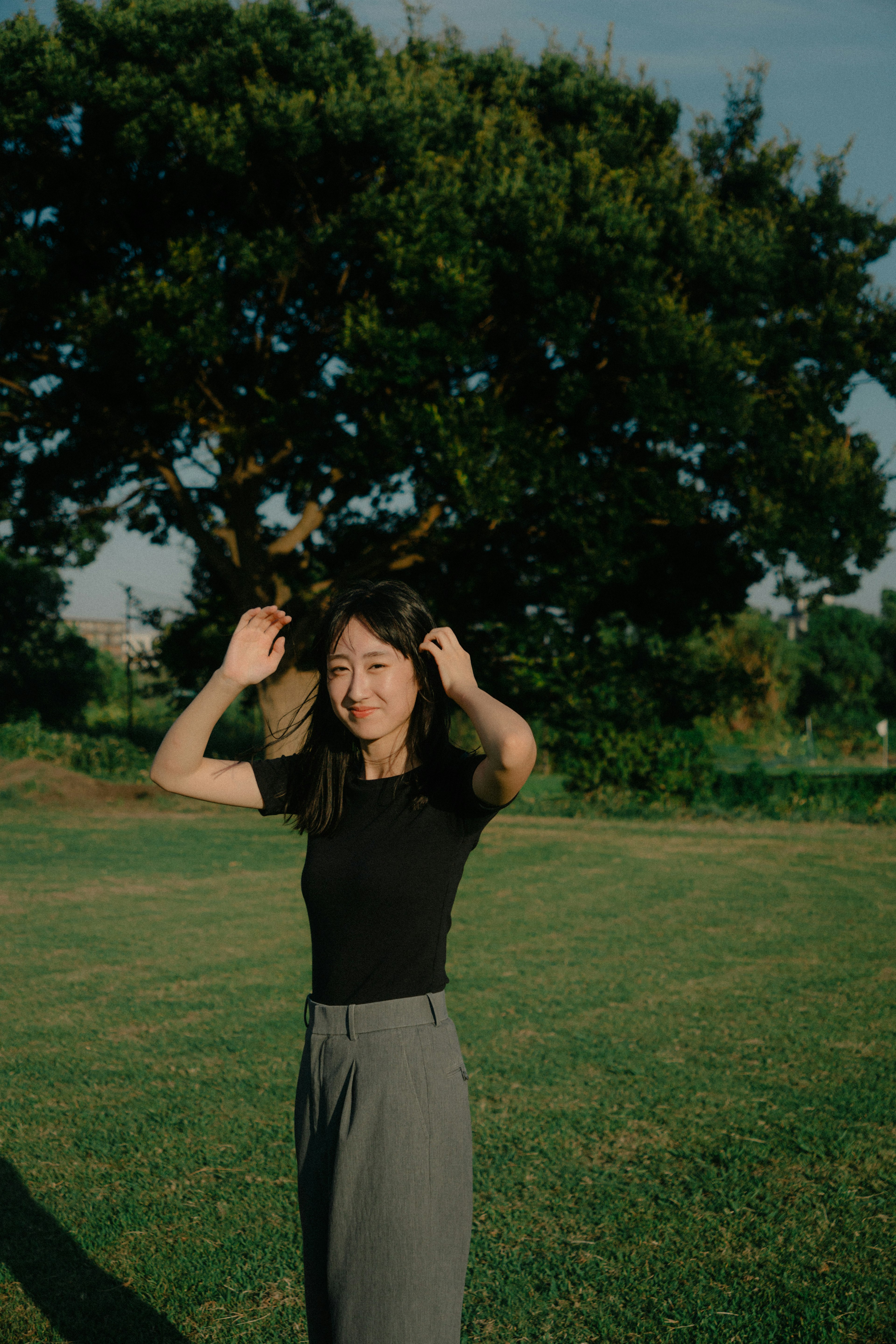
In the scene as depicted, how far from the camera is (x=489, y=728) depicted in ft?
6.95

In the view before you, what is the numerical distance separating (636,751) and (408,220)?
30.8ft

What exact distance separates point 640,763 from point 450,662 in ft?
55.3

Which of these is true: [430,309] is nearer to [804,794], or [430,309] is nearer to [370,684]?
[804,794]

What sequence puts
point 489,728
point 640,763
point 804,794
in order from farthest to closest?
point 640,763
point 804,794
point 489,728

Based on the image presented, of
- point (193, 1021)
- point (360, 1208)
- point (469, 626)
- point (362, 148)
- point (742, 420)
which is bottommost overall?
point (193, 1021)

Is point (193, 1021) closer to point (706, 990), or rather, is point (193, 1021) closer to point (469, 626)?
point (706, 990)

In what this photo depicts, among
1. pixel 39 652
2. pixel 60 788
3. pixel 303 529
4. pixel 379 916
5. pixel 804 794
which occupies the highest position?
pixel 303 529

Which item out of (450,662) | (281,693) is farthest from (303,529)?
(450,662)

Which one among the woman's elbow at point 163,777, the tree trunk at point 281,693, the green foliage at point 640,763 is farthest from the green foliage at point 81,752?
the woman's elbow at point 163,777

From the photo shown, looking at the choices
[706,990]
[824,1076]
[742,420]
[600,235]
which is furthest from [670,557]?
[824,1076]

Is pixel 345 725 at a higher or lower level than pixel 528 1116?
higher

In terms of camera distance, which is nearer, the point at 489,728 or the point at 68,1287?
the point at 489,728

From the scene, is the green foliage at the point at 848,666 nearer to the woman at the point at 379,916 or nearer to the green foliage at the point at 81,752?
the green foliage at the point at 81,752

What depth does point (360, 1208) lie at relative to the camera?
1.99 metres
